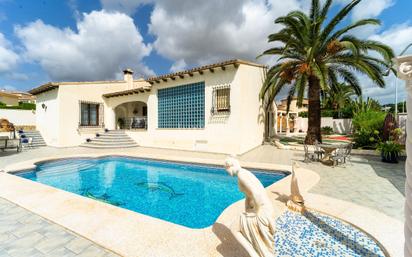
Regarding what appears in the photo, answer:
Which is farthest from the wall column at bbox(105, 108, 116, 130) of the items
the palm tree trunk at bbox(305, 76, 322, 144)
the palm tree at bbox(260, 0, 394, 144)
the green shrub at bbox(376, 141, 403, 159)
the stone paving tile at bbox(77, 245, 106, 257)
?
the green shrub at bbox(376, 141, 403, 159)

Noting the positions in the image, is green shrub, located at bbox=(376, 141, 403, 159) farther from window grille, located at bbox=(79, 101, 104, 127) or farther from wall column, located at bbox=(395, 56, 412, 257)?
window grille, located at bbox=(79, 101, 104, 127)

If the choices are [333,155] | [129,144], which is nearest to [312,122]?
[333,155]

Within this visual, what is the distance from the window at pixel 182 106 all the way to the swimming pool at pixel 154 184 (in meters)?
4.65

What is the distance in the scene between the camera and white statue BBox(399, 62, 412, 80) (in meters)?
1.95

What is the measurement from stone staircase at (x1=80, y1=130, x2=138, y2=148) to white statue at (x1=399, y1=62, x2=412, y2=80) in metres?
18.0

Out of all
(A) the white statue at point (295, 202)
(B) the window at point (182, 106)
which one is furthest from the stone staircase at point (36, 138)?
(A) the white statue at point (295, 202)

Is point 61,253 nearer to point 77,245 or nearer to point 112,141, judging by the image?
point 77,245

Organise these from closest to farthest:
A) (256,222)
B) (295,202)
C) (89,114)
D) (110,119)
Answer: (256,222) < (295,202) < (89,114) < (110,119)

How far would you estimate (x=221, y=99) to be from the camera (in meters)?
14.1

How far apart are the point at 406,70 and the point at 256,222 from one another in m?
2.34

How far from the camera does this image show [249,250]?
273 centimetres

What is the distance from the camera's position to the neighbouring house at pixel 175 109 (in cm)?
1362


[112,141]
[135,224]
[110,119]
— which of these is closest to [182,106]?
[112,141]

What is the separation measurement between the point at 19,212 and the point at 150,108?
1380 centimetres
